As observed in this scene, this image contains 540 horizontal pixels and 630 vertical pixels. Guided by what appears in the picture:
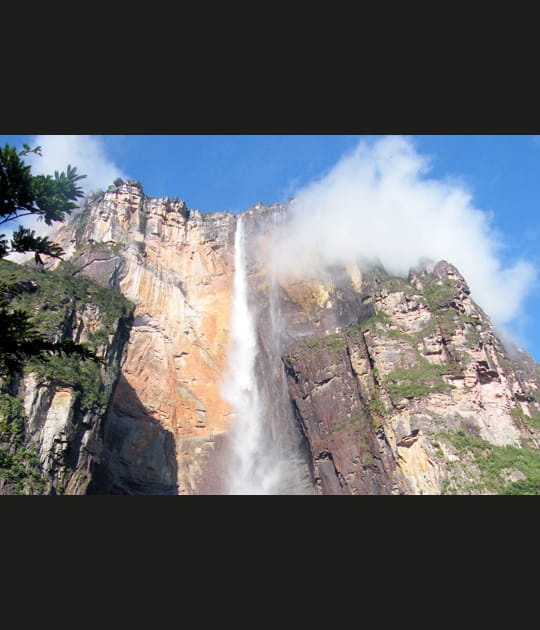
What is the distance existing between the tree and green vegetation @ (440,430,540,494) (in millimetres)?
32895

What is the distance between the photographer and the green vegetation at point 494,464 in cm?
3700

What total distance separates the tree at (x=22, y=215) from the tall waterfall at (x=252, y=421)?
37.2 metres

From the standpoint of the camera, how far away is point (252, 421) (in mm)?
53562

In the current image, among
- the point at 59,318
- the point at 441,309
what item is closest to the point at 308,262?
the point at 441,309

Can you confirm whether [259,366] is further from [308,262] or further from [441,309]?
[441,309]

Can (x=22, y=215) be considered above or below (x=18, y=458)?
below

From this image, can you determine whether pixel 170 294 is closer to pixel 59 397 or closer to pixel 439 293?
pixel 59 397

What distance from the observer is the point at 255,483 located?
160ft

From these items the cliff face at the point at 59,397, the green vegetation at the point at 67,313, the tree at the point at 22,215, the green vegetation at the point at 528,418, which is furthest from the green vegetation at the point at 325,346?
the tree at the point at 22,215

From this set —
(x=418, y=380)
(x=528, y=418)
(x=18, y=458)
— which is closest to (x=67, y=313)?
(x=18, y=458)

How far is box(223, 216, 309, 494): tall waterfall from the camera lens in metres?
48.2

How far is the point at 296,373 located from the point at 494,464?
60.9 feet

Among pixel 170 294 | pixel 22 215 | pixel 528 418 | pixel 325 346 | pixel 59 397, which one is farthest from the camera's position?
pixel 170 294

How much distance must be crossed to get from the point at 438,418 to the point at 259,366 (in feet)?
70.6
